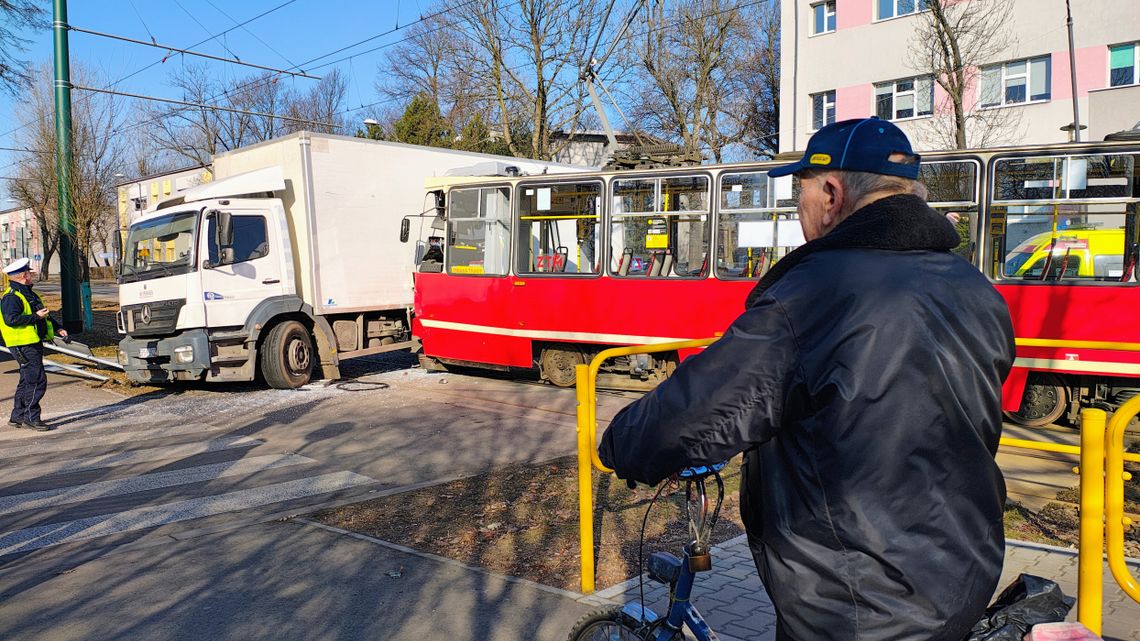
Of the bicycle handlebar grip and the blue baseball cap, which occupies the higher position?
the blue baseball cap

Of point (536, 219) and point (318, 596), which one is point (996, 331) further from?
point (536, 219)

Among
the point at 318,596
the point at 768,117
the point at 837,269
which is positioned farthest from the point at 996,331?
the point at 768,117

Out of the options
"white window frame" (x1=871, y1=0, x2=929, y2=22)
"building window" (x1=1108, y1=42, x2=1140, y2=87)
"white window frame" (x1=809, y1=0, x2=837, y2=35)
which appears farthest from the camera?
"white window frame" (x1=809, y1=0, x2=837, y2=35)

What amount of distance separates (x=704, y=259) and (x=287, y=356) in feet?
20.4

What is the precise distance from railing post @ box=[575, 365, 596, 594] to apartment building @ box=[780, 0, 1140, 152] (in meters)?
20.8

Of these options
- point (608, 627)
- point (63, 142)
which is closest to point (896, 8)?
point (63, 142)

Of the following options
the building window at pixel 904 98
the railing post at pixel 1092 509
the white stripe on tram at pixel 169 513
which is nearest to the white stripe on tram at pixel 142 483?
the white stripe on tram at pixel 169 513

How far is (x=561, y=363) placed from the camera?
1277cm

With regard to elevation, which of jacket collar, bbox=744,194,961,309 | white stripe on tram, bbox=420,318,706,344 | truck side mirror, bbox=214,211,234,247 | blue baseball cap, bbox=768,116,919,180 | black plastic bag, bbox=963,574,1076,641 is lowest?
white stripe on tram, bbox=420,318,706,344

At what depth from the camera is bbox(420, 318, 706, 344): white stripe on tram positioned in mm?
11680

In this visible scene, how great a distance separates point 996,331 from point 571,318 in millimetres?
10400

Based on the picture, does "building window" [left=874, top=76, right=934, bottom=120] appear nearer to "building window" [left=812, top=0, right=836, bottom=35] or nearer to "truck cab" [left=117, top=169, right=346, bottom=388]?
"building window" [left=812, top=0, right=836, bottom=35]

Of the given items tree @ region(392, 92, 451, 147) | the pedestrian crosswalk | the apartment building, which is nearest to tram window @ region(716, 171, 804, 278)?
the pedestrian crosswalk

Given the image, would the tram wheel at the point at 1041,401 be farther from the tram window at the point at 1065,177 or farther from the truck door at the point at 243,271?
the truck door at the point at 243,271
